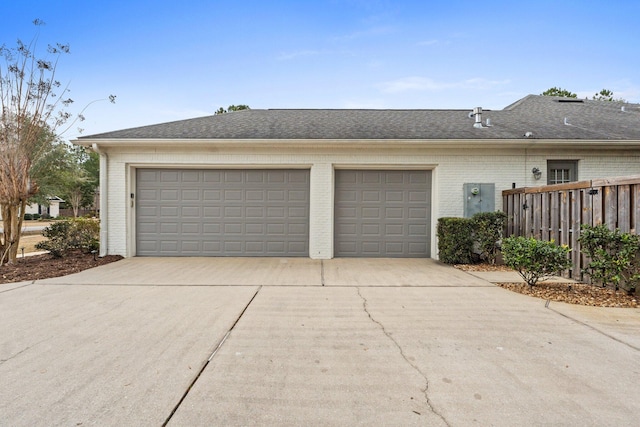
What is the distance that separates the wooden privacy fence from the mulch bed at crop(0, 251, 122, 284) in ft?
31.6

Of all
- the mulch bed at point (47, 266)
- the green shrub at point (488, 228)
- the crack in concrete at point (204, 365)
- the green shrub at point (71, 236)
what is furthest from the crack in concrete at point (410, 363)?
the green shrub at point (71, 236)

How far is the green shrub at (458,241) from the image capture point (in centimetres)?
718

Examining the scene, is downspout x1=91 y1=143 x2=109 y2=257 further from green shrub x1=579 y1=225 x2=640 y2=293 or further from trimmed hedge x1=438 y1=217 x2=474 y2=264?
green shrub x1=579 y1=225 x2=640 y2=293

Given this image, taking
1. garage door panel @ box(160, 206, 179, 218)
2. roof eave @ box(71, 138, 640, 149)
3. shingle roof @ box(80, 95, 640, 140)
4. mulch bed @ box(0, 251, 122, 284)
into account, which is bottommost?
mulch bed @ box(0, 251, 122, 284)

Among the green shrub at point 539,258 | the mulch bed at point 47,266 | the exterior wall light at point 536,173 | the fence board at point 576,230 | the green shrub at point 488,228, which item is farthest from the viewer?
the exterior wall light at point 536,173

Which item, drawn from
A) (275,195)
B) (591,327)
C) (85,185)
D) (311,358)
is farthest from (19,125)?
(85,185)

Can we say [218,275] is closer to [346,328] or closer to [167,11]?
[346,328]

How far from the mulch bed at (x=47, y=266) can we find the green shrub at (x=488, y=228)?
8670 mm

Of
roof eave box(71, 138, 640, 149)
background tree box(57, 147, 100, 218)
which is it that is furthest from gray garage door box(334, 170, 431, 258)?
background tree box(57, 147, 100, 218)

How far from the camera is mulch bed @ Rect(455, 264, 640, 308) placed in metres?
4.42

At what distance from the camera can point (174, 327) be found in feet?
11.5

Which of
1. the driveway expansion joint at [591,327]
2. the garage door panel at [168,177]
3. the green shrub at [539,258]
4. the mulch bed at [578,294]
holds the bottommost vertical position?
the driveway expansion joint at [591,327]

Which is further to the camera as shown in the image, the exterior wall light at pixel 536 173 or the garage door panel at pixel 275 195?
the garage door panel at pixel 275 195

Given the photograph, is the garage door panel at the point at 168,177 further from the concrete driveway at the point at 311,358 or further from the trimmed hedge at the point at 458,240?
the trimmed hedge at the point at 458,240
